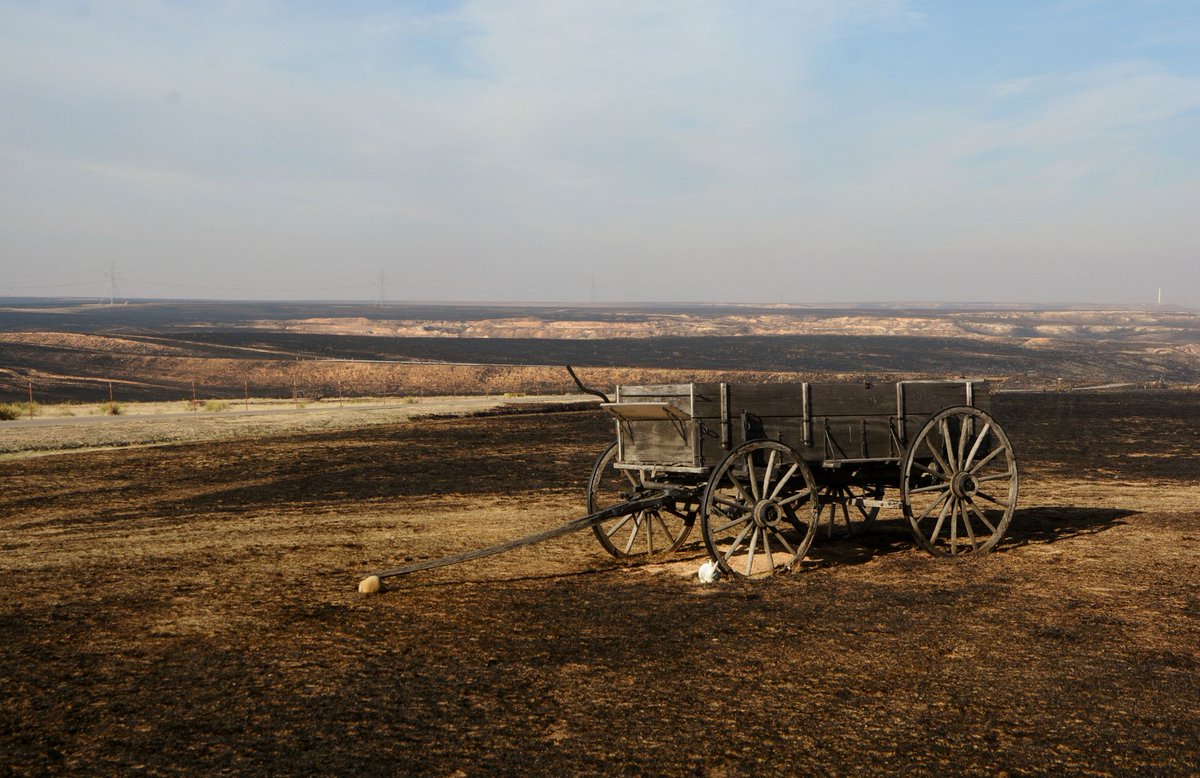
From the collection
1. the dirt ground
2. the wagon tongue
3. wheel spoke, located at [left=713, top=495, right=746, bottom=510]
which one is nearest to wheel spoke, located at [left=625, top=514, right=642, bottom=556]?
the dirt ground

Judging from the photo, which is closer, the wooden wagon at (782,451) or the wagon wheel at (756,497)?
the wagon wheel at (756,497)

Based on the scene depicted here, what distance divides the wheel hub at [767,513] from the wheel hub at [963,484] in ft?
6.10

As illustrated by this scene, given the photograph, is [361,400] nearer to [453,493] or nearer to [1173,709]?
[453,493]

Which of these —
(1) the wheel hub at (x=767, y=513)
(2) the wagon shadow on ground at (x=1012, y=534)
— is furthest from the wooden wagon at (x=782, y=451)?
(2) the wagon shadow on ground at (x=1012, y=534)

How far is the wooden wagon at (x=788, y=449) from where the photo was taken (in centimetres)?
916

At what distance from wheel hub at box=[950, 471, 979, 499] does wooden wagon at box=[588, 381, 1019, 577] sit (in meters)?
0.01

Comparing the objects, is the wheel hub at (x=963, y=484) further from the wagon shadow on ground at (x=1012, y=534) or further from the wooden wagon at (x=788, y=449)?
the wagon shadow on ground at (x=1012, y=534)

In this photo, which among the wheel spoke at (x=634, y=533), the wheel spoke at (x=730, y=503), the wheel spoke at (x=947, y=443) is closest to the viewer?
the wheel spoke at (x=730, y=503)

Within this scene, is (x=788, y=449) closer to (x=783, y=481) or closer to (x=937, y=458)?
(x=783, y=481)

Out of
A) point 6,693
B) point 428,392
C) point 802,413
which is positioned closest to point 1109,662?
point 802,413

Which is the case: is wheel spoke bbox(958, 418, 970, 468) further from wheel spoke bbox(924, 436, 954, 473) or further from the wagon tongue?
the wagon tongue

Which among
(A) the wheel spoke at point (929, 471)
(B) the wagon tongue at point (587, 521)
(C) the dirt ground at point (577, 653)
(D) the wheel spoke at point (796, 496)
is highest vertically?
(A) the wheel spoke at point (929, 471)

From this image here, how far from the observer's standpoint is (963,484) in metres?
9.94

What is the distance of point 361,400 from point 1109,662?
39.9 meters
